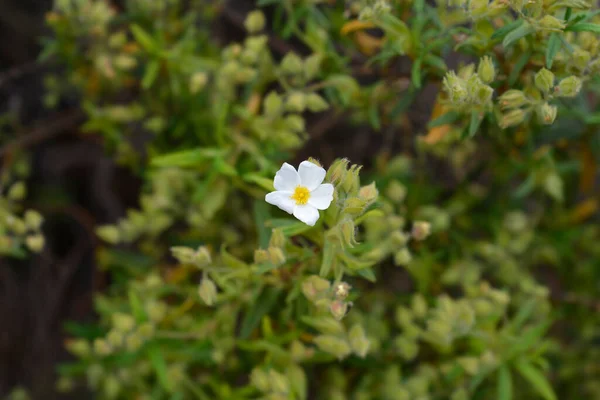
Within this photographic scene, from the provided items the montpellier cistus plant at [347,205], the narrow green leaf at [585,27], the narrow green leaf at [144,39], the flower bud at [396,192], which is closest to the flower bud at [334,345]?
the montpellier cistus plant at [347,205]

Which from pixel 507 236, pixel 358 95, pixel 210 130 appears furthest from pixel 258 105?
pixel 507 236

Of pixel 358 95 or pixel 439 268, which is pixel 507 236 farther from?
pixel 358 95

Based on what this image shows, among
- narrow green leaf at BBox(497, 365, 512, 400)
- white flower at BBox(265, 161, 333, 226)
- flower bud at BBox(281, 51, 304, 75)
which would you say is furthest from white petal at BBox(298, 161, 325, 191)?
narrow green leaf at BBox(497, 365, 512, 400)

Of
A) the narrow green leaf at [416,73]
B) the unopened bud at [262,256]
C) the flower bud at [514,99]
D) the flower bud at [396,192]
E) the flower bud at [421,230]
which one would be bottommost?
the unopened bud at [262,256]

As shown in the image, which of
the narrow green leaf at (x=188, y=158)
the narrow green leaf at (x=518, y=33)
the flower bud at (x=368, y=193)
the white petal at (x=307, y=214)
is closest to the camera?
the white petal at (x=307, y=214)

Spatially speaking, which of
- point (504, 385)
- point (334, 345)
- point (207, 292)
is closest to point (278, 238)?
point (207, 292)

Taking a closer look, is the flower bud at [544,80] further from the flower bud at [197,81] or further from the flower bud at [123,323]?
the flower bud at [123,323]

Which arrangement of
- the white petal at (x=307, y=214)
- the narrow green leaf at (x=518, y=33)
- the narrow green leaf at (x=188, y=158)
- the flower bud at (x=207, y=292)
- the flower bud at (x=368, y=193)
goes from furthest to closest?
the narrow green leaf at (x=188, y=158) → the flower bud at (x=207, y=292) → the narrow green leaf at (x=518, y=33) → the flower bud at (x=368, y=193) → the white petal at (x=307, y=214)
